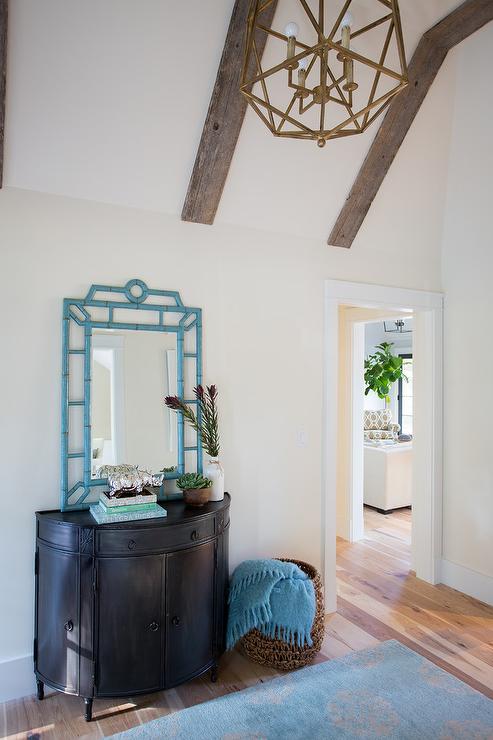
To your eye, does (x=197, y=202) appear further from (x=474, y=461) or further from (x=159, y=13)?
(x=474, y=461)

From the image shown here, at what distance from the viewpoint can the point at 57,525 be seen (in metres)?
2.36

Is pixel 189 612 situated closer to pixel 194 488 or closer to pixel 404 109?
pixel 194 488

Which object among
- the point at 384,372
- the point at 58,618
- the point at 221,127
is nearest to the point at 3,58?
the point at 221,127

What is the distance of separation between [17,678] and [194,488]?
1214 millimetres

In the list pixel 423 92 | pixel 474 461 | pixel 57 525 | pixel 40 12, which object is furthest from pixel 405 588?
pixel 40 12

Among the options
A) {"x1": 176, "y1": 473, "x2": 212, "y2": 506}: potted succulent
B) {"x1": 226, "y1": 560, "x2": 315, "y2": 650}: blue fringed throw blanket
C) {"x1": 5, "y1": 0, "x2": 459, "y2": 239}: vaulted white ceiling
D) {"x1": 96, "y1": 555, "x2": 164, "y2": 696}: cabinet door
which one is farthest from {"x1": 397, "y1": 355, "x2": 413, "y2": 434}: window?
{"x1": 96, "y1": 555, "x2": 164, "y2": 696}: cabinet door

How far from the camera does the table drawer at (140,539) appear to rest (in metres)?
2.32

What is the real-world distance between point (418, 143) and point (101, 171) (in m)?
1.96

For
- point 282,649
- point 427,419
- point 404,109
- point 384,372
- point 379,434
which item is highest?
point 404,109

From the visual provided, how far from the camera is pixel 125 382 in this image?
8.98ft

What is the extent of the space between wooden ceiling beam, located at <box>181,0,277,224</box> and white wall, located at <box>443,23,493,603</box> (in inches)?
63.2

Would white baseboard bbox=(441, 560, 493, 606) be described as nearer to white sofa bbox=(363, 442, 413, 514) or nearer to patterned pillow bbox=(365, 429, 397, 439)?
white sofa bbox=(363, 442, 413, 514)

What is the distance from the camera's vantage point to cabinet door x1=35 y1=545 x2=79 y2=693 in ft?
7.63

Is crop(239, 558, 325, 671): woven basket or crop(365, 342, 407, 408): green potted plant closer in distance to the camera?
crop(239, 558, 325, 671): woven basket
